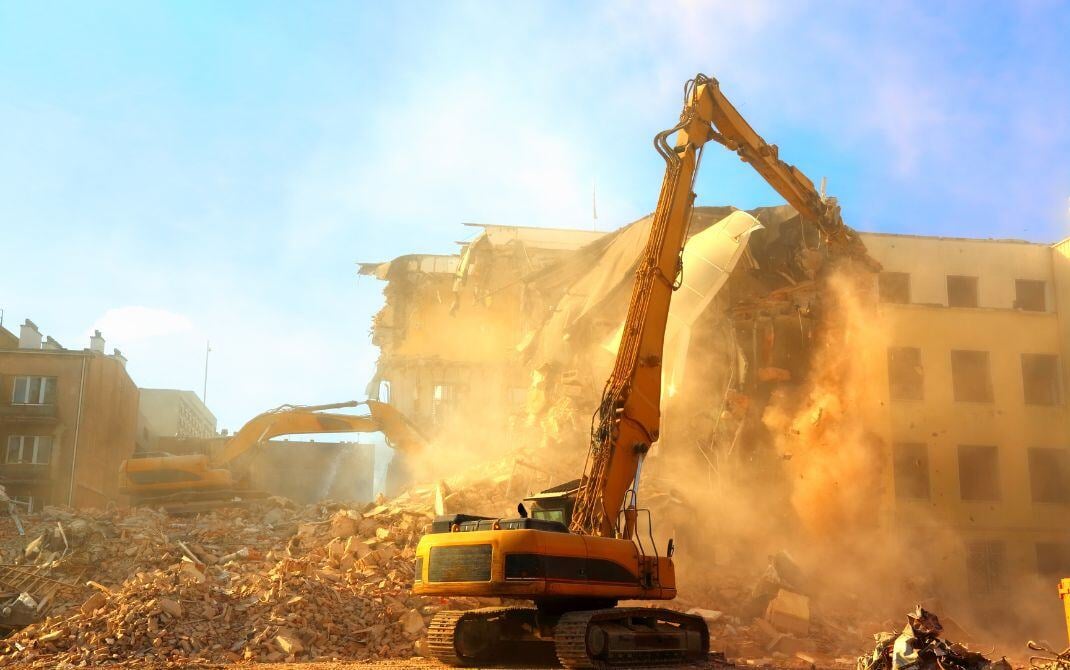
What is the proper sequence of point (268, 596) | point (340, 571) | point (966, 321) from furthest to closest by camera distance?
1. point (966, 321)
2. point (340, 571)
3. point (268, 596)

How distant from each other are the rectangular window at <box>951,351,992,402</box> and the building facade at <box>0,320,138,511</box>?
34996 millimetres

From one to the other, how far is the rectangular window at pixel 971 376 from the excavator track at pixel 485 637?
2508 cm

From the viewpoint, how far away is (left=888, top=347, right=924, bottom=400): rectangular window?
31.5 meters

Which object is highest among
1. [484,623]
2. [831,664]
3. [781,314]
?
[781,314]

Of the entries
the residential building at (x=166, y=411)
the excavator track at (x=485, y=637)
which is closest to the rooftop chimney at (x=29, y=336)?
the residential building at (x=166, y=411)

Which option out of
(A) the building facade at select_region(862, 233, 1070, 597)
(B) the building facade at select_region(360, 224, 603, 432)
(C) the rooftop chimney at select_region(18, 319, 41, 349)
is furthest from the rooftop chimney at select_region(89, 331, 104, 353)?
(A) the building facade at select_region(862, 233, 1070, 597)

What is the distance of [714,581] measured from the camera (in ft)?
59.9

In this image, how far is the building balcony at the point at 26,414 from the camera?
1517 inches

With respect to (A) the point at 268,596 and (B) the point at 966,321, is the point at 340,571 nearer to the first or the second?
(A) the point at 268,596

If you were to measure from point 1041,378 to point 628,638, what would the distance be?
2810 centimetres

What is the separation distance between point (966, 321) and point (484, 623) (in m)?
26.5

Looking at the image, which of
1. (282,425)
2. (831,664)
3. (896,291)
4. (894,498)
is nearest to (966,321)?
(896,291)

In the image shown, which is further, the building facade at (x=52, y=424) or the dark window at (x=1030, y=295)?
the building facade at (x=52, y=424)

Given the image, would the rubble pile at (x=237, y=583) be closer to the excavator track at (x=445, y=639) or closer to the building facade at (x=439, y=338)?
the excavator track at (x=445, y=639)
